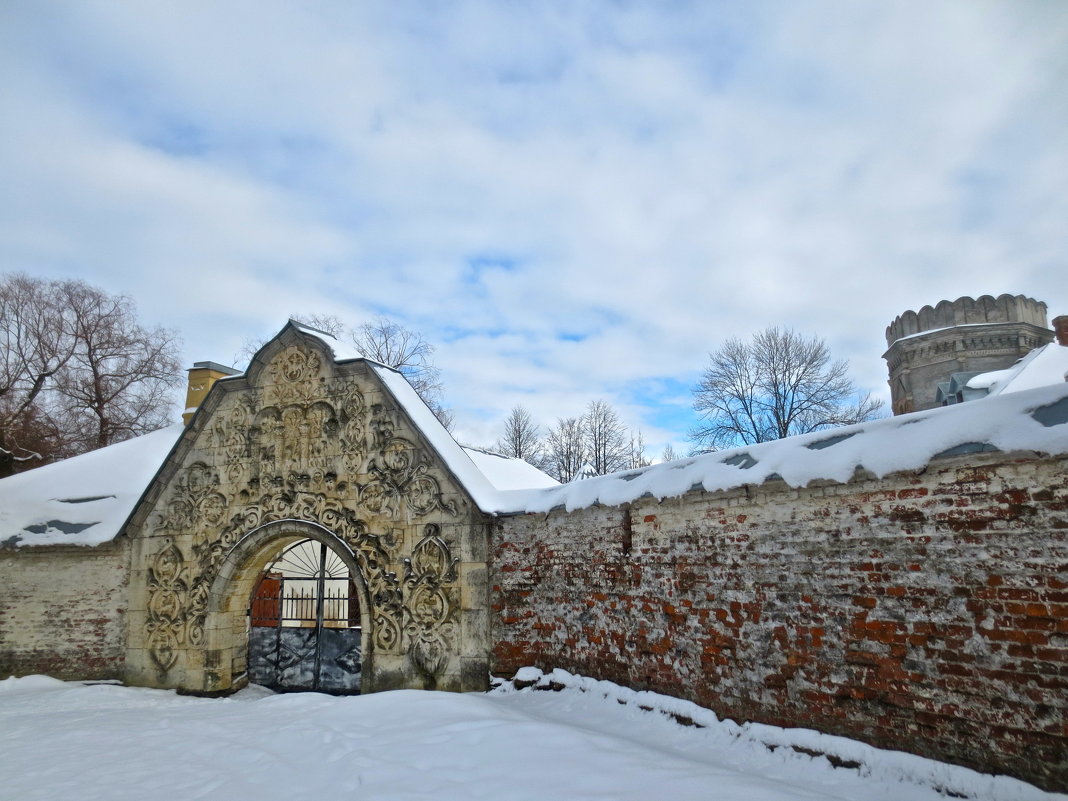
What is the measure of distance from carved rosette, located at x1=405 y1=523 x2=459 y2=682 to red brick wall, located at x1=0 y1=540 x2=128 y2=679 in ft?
15.8

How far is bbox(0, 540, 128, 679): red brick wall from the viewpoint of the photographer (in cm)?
992

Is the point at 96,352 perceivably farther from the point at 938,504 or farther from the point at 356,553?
the point at 938,504

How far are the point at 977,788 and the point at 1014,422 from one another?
2192 mm

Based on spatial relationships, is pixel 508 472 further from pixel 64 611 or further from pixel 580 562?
pixel 64 611

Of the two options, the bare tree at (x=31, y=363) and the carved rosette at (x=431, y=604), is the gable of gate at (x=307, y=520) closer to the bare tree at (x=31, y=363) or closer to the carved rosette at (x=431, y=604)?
the carved rosette at (x=431, y=604)

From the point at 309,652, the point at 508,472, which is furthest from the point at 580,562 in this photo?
the point at 508,472

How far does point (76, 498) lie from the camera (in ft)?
36.1

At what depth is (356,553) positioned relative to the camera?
29.1ft

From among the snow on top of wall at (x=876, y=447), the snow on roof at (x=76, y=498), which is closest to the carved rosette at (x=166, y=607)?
the snow on roof at (x=76, y=498)

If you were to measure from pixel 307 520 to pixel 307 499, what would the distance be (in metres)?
0.29

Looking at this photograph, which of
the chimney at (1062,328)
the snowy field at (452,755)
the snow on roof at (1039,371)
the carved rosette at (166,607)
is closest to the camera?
the snowy field at (452,755)

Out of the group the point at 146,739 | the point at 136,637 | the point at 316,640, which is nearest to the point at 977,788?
the point at 146,739

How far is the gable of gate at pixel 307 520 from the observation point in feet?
27.5

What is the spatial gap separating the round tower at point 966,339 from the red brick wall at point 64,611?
21.2 m
